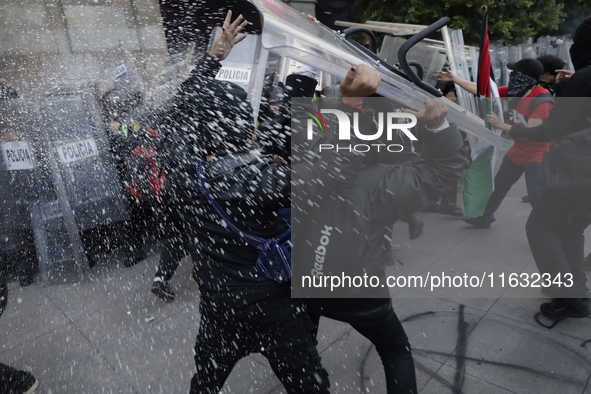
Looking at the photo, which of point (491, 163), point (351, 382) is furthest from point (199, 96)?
point (351, 382)

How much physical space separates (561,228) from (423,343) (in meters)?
1.15

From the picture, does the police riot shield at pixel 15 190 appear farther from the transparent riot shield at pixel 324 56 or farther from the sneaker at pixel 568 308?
the sneaker at pixel 568 308

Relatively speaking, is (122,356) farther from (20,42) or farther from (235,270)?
(20,42)

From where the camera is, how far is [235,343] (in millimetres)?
1884

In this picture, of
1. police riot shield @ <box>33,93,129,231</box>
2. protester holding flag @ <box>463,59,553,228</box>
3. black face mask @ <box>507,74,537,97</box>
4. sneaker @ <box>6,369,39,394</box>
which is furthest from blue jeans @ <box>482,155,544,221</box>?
police riot shield @ <box>33,93,129,231</box>

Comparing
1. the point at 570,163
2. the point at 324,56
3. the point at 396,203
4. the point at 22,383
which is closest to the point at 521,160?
the point at 570,163

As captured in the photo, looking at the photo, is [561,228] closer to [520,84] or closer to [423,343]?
[423,343]

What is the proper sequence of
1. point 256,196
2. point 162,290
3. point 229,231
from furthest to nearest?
point 162,290 < point 229,231 < point 256,196

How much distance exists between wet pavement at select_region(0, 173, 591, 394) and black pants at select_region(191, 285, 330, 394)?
2.49 feet

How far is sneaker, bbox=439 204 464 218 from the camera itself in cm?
235

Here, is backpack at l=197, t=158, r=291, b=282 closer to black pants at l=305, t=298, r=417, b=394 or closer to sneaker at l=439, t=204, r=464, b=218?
black pants at l=305, t=298, r=417, b=394

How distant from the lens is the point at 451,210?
94.5 inches

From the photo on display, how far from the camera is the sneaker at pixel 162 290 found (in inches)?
143

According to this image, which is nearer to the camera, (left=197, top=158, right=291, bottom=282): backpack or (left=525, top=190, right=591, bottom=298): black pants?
(left=197, top=158, right=291, bottom=282): backpack
